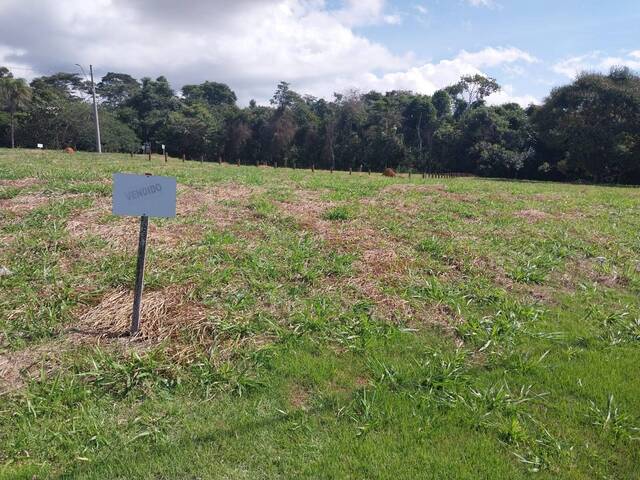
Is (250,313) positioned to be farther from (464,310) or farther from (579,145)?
(579,145)

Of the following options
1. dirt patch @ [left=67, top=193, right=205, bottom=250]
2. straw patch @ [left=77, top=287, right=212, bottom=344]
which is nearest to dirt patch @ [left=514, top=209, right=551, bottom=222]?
dirt patch @ [left=67, top=193, right=205, bottom=250]

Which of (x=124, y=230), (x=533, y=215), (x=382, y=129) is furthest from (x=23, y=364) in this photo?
(x=382, y=129)

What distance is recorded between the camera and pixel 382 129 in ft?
127

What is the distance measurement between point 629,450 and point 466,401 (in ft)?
3.06

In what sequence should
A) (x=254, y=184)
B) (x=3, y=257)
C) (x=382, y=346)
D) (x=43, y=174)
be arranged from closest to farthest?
(x=382, y=346)
(x=3, y=257)
(x=43, y=174)
(x=254, y=184)

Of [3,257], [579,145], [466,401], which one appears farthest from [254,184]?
[579,145]

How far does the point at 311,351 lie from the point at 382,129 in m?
36.9

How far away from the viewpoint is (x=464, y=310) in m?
4.51

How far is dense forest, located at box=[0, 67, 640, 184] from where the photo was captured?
26.4 meters

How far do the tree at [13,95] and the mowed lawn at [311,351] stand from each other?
38.5 metres

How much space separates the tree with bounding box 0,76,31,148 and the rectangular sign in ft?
139

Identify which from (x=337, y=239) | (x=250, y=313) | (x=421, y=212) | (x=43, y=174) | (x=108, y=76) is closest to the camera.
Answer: (x=250, y=313)

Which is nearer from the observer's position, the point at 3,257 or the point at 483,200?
the point at 3,257

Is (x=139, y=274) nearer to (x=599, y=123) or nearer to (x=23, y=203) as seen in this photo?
(x=23, y=203)
